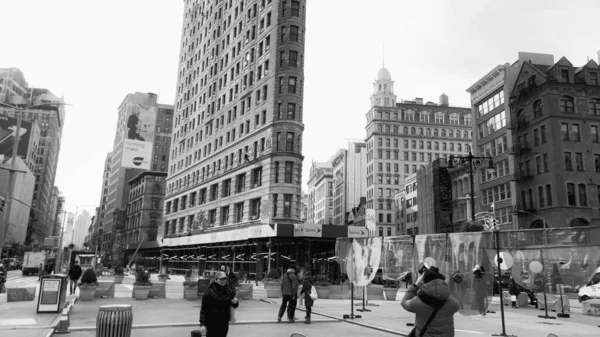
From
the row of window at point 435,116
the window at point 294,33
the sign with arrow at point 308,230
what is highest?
the row of window at point 435,116

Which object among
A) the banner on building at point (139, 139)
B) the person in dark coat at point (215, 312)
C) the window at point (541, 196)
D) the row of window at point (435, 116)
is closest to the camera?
the person in dark coat at point (215, 312)

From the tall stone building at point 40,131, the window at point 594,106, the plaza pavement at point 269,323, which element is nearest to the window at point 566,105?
the window at point 594,106

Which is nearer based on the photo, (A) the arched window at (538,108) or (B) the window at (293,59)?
(B) the window at (293,59)

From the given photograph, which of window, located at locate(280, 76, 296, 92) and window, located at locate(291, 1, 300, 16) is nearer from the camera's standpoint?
window, located at locate(280, 76, 296, 92)

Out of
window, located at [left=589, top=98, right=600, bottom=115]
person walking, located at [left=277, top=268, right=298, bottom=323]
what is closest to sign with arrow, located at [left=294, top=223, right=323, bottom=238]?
person walking, located at [left=277, top=268, right=298, bottom=323]

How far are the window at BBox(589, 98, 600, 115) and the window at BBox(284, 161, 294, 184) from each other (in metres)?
35.4

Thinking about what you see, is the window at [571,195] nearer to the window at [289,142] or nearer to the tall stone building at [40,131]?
the window at [289,142]

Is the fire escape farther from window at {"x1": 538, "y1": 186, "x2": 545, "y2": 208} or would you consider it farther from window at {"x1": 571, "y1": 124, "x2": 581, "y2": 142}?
window at {"x1": 571, "y1": 124, "x2": 581, "y2": 142}

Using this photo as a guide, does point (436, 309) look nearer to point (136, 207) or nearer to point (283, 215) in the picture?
point (283, 215)

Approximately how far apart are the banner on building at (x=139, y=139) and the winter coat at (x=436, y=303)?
32662 mm

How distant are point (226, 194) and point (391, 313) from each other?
4021cm

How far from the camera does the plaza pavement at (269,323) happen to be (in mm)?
13164

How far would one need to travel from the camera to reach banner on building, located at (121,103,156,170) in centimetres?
3741

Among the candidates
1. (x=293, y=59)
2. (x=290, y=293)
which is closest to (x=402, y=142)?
(x=293, y=59)
